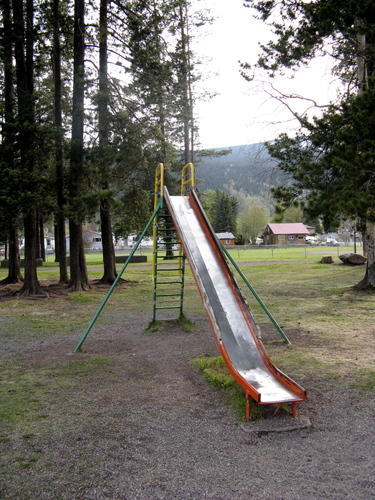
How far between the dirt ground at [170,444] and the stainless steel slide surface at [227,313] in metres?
0.39

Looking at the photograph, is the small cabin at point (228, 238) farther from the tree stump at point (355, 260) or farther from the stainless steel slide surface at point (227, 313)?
the stainless steel slide surface at point (227, 313)

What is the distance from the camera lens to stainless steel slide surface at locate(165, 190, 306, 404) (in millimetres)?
4914

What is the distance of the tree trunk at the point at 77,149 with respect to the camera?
50.1 ft

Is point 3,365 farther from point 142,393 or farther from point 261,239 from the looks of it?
point 261,239

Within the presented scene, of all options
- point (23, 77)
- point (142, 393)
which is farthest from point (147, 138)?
point (142, 393)

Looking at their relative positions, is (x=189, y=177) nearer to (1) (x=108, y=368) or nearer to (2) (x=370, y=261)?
(1) (x=108, y=368)

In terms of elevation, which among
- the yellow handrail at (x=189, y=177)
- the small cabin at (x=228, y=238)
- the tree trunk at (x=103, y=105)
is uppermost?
the tree trunk at (x=103, y=105)

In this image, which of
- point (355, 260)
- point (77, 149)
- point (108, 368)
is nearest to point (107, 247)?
point (77, 149)

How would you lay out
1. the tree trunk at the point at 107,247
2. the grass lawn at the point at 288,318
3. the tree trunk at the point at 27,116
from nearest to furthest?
1. the grass lawn at the point at 288,318
2. the tree trunk at the point at 27,116
3. the tree trunk at the point at 107,247

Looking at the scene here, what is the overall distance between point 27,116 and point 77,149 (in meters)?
2.11

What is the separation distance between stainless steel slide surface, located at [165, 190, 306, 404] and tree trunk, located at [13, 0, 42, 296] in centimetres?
679

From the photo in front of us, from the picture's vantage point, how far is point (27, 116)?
13.8m

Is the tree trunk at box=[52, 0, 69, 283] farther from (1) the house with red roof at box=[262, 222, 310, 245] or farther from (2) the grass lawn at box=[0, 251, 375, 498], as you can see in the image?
(1) the house with red roof at box=[262, 222, 310, 245]

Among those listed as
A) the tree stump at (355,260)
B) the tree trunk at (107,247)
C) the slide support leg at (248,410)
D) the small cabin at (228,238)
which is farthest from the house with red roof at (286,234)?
the slide support leg at (248,410)
